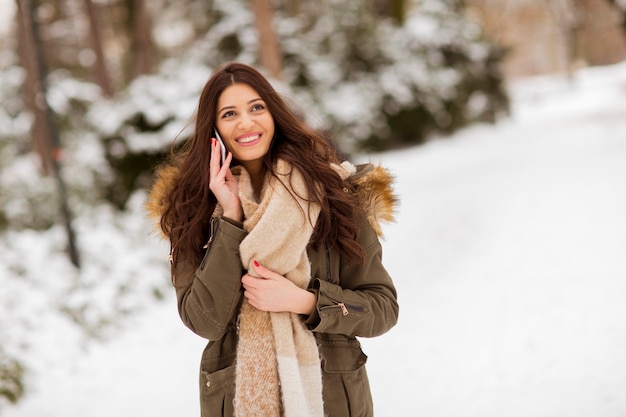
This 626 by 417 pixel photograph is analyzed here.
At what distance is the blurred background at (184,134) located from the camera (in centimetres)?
528

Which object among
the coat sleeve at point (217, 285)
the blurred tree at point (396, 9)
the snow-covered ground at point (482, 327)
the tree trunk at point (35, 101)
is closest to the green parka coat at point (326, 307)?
the coat sleeve at point (217, 285)

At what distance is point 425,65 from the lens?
13930 millimetres

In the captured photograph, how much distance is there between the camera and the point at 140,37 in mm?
13070

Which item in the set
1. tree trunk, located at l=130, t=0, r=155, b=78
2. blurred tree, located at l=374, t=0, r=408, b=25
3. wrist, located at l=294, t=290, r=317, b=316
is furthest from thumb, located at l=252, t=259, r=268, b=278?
blurred tree, located at l=374, t=0, r=408, b=25

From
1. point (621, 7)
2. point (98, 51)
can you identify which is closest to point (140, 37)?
point (98, 51)

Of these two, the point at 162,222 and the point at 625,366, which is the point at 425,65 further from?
the point at 162,222

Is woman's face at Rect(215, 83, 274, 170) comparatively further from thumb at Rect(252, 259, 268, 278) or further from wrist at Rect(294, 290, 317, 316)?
wrist at Rect(294, 290, 317, 316)

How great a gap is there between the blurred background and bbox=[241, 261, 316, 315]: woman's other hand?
0.73m

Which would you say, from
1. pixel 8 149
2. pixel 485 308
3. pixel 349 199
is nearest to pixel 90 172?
pixel 8 149

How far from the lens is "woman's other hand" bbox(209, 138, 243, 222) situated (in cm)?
180

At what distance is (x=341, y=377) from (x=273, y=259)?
0.46 m

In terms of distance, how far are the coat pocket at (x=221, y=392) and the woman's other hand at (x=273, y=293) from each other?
0.27 metres

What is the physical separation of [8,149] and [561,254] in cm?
866

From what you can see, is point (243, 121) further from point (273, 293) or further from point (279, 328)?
point (279, 328)
